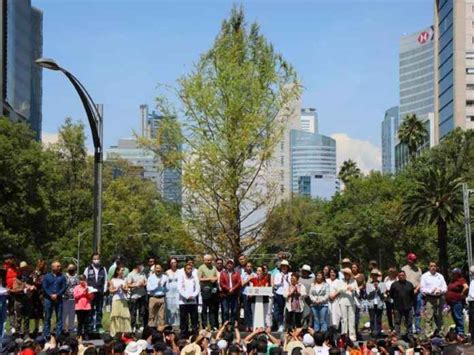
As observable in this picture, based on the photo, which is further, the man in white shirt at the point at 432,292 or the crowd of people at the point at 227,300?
the man in white shirt at the point at 432,292

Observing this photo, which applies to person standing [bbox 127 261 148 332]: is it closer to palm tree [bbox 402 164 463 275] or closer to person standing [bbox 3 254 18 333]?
person standing [bbox 3 254 18 333]

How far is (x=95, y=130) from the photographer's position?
876 inches

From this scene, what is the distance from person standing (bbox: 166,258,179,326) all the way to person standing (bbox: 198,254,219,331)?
2.20 ft

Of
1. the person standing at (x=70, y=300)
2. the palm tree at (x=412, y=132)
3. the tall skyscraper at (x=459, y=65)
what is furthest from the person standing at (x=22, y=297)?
the tall skyscraper at (x=459, y=65)

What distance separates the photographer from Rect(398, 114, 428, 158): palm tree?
4077 inches

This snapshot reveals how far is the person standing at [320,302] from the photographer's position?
21.8m

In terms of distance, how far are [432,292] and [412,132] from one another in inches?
3264

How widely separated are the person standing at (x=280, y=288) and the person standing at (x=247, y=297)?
0.63 meters

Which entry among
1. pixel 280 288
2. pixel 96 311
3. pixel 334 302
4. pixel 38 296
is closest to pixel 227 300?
pixel 280 288

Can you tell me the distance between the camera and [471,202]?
208 ft

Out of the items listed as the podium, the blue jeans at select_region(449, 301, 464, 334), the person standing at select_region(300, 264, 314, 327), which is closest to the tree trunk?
the blue jeans at select_region(449, 301, 464, 334)

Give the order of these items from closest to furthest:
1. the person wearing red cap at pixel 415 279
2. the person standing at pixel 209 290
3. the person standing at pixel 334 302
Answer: the person standing at pixel 334 302 → the person standing at pixel 209 290 → the person wearing red cap at pixel 415 279

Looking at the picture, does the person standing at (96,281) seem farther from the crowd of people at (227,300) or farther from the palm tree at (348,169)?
the palm tree at (348,169)

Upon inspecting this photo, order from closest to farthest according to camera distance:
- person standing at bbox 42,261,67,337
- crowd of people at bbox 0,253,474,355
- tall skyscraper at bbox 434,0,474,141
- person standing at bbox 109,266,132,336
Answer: person standing at bbox 42,261,67,337 → crowd of people at bbox 0,253,474,355 → person standing at bbox 109,266,132,336 → tall skyscraper at bbox 434,0,474,141
